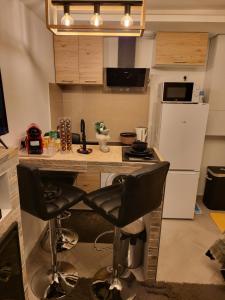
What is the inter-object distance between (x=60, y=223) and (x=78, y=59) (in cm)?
211

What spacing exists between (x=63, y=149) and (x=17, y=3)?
1371 millimetres

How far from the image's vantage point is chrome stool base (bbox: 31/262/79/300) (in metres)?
1.85

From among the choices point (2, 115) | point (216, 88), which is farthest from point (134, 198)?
point (216, 88)

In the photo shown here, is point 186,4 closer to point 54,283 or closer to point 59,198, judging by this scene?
point 59,198

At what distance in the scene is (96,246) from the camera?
8.08ft

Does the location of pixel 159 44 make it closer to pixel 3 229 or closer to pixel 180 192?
pixel 180 192

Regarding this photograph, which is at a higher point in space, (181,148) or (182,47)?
(182,47)

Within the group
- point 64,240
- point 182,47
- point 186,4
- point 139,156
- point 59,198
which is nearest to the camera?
point 59,198

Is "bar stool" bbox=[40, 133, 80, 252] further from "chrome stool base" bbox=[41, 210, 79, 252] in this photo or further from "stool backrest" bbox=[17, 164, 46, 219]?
"stool backrest" bbox=[17, 164, 46, 219]

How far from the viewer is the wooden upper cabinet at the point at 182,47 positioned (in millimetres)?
2854

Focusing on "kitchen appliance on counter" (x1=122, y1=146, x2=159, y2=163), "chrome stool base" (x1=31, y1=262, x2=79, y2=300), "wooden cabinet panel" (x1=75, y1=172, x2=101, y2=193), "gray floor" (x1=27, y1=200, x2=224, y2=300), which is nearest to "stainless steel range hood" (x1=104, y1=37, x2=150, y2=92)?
"wooden cabinet panel" (x1=75, y1=172, x2=101, y2=193)

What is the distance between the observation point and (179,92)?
2.89 meters

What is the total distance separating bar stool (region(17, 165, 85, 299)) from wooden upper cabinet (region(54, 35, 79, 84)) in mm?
1778

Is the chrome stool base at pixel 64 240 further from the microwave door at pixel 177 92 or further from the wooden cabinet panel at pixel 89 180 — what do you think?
the microwave door at pixel 177 92
